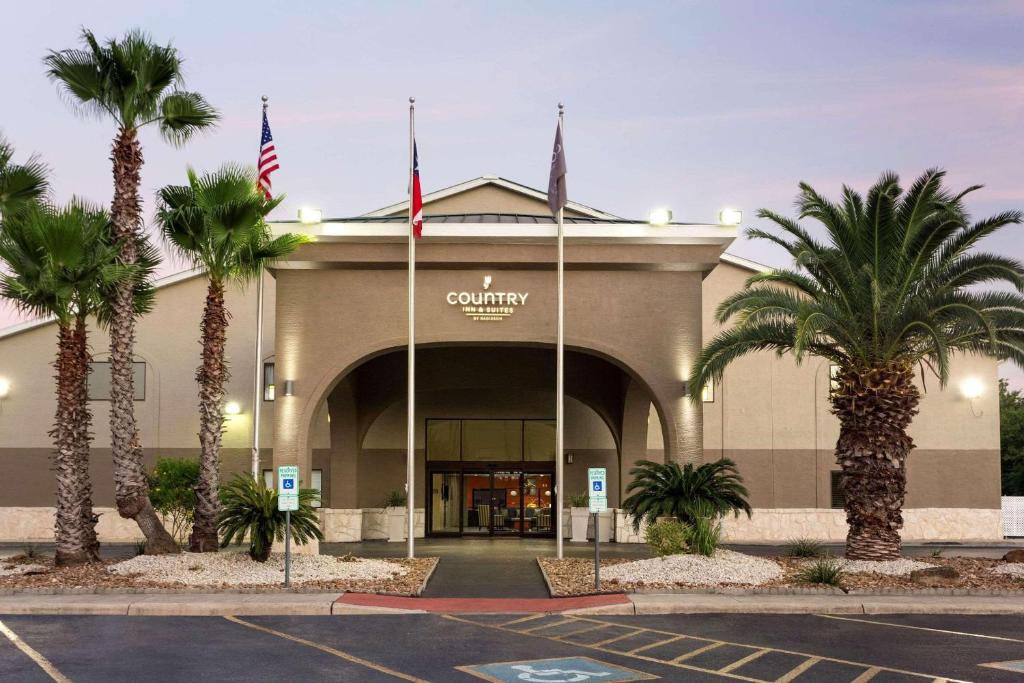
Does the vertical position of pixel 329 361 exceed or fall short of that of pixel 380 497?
it exceeds it

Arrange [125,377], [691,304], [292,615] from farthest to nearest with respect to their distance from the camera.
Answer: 1. [691,304]
2. [125,377]
3. [292,615]

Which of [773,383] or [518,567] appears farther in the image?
[773,383]

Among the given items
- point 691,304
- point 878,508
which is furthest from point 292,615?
point 691,304

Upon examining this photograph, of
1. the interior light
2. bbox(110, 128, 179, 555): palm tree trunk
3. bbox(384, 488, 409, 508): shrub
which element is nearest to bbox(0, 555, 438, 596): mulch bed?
bbox(110, 128, 179, 555): palm tree trunk

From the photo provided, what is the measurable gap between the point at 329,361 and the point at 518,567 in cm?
726

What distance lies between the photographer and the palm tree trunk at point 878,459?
2259 cm

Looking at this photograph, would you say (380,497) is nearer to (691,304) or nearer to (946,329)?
(691,304)

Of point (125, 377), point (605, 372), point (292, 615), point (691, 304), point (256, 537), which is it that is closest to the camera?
point (292, 615)

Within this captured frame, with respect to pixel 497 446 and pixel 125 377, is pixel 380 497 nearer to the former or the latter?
pixel 497 446

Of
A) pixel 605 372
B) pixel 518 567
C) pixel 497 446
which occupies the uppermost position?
pixel 605 372

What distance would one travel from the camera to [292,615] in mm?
17516

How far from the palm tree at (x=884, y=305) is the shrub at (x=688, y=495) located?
7.99 ft

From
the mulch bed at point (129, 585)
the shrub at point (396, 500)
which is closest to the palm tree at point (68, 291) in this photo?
the mulch bed at point (129, 585)

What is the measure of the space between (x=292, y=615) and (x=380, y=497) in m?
17.6
